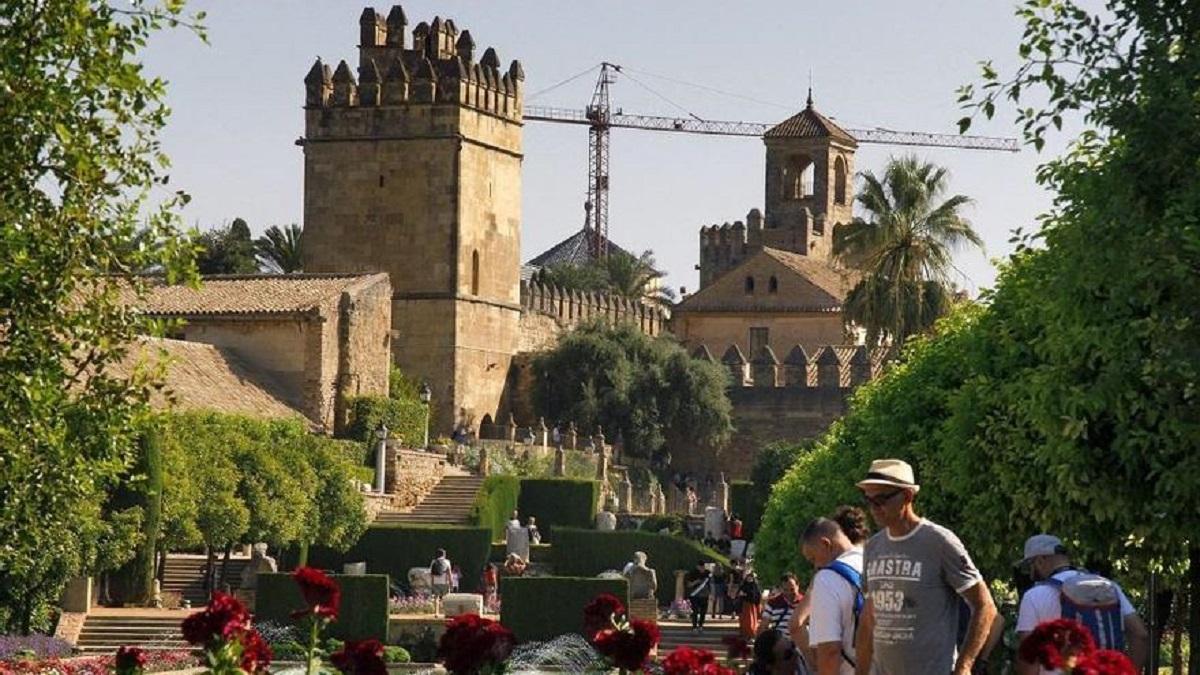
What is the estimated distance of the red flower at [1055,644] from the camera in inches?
391

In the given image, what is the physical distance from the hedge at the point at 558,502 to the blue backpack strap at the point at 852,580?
49233 mm

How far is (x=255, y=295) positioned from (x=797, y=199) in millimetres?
51096

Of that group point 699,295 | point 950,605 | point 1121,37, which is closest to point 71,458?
point 1121,37

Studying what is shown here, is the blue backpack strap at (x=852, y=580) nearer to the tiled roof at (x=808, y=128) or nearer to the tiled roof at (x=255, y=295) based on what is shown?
the tiled roof at (x=255, y=295)

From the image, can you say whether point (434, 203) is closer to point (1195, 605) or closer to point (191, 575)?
point (191, 575)

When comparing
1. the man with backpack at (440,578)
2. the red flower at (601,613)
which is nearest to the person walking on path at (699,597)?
the man with backpack at (440,578)

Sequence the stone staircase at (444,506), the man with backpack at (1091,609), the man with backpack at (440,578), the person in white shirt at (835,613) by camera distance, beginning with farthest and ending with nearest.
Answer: the stone staircase at (444,506)
the man with backpack at (440,578)
the man with backpack at (1091,609)
the person in white shirt at (835,613)

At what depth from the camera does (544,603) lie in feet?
131

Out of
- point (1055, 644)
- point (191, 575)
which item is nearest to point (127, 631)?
point (191, 575)

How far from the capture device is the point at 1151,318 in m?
16.0

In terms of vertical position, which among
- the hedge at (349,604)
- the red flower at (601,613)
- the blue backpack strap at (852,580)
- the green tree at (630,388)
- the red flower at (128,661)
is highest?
the green tree at (630,388)

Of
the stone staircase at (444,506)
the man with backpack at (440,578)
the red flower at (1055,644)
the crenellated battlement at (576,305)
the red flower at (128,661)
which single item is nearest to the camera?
the red flower at (1055,644)

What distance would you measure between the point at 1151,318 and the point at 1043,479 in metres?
4.56

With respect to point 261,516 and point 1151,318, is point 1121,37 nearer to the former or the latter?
point 1151,318
